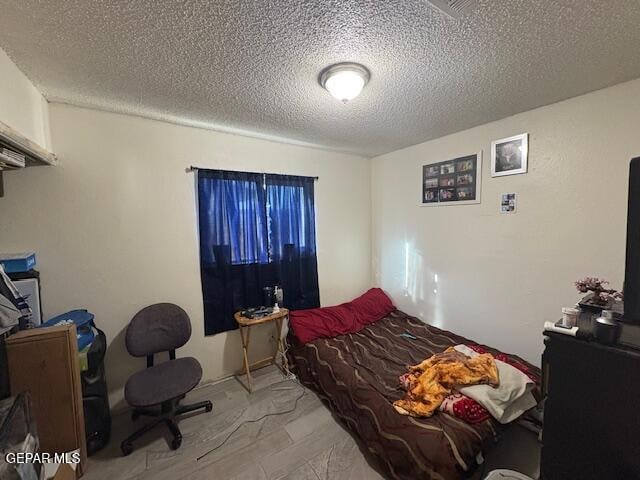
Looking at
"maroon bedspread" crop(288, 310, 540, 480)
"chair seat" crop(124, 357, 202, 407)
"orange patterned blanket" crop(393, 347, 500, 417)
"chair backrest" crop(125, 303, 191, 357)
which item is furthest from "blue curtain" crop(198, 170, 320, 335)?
"orange patterned blanket" crop(393, 347, 500, 417)

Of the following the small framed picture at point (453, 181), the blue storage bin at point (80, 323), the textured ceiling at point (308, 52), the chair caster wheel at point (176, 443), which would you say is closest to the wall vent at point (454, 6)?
the textured ceiling at point (308, 52)

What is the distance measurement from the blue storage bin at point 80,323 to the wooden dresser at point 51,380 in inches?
6.5

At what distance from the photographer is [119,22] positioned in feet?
3.90

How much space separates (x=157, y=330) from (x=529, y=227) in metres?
3.35

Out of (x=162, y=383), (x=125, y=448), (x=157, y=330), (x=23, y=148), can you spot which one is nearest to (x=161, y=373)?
(x=162, y=383)

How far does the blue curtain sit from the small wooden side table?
0.21 meters

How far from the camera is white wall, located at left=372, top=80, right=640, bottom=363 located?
72.9 inches

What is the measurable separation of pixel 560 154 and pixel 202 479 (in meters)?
3.49

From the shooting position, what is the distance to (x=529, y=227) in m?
2.26

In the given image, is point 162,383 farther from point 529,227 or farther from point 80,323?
point 529,227

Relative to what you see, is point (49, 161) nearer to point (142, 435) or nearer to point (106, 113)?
point (106, 113)

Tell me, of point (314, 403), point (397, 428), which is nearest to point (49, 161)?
point (314, 403)

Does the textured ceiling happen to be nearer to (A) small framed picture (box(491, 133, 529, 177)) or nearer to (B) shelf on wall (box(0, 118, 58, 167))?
(A) small framed picture (box(491, 133, 529, 177))

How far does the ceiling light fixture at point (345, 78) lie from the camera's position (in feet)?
5.10
